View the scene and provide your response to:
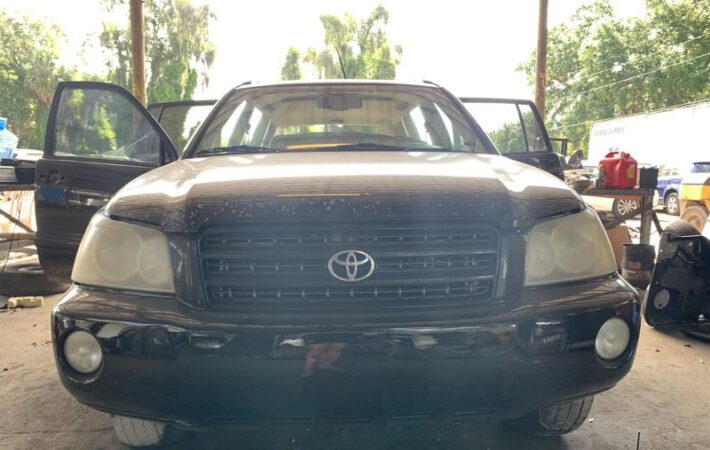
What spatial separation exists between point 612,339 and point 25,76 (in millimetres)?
44613

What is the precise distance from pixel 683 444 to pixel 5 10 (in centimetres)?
4803

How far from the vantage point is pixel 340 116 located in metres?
3.26

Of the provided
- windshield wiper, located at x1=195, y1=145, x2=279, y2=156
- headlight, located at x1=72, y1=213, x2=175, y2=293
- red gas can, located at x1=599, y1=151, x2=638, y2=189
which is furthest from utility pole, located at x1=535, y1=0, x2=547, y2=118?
headlight, located at x1=72, y1=213, x2=175, y2=293

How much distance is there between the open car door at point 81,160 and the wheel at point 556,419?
89.8 inches

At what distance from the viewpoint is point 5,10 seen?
38875 millimetres

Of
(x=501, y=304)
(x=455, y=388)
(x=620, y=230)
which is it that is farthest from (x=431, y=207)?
(x=620, y=230)

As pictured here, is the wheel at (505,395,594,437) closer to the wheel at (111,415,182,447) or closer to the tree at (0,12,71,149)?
the wheel at (111,415,182,447)

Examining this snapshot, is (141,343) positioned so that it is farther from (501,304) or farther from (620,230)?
(620,230)

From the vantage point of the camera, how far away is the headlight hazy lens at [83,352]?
1.63 metres

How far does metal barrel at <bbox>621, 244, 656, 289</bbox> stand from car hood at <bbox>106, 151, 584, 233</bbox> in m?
3.74

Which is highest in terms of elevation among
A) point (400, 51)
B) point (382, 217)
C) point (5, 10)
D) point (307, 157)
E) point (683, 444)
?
point (5, 10)

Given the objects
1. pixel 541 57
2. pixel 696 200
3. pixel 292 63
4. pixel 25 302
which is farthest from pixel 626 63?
pixel 25 302

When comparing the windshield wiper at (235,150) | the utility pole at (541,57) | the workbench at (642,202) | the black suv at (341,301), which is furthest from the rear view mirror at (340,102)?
the utility pole at (541,57)

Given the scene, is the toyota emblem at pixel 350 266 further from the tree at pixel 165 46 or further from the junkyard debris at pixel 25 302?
the tree at pixel 165 46
